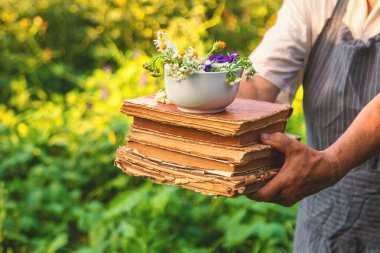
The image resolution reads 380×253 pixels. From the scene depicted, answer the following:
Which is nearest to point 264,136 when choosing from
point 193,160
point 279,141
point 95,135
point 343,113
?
point 279,141

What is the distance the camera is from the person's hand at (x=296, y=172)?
4.65 feet

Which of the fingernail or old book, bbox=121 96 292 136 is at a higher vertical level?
old book, bbox=121 96 292 136

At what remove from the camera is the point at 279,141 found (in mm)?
1408

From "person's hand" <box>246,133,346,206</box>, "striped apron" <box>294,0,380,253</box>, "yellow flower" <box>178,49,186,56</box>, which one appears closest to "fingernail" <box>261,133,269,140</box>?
"person's hand" <box>246,133,346,206</box>

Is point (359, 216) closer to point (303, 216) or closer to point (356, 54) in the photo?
point (303, 216)

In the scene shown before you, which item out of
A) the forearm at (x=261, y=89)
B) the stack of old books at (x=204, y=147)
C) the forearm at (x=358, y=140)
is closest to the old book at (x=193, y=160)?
the stack of old books at (x=204, y=147)

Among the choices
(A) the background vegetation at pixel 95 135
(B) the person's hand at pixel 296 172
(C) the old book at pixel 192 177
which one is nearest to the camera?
(C) the old book at pixel 192 177

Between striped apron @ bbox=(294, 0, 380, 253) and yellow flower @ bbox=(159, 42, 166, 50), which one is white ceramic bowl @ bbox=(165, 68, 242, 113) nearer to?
yellow flower @ bbox=(159, 42, 166, 50)

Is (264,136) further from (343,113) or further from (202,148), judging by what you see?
(343,113)

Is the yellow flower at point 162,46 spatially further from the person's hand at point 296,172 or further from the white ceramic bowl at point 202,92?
the person's hand at point 296,172

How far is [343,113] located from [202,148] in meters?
0.50

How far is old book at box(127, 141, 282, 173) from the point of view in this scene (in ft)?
4.40

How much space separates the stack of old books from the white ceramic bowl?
2cm

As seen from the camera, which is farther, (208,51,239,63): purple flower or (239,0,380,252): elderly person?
(239,0,380,252): elderly person
